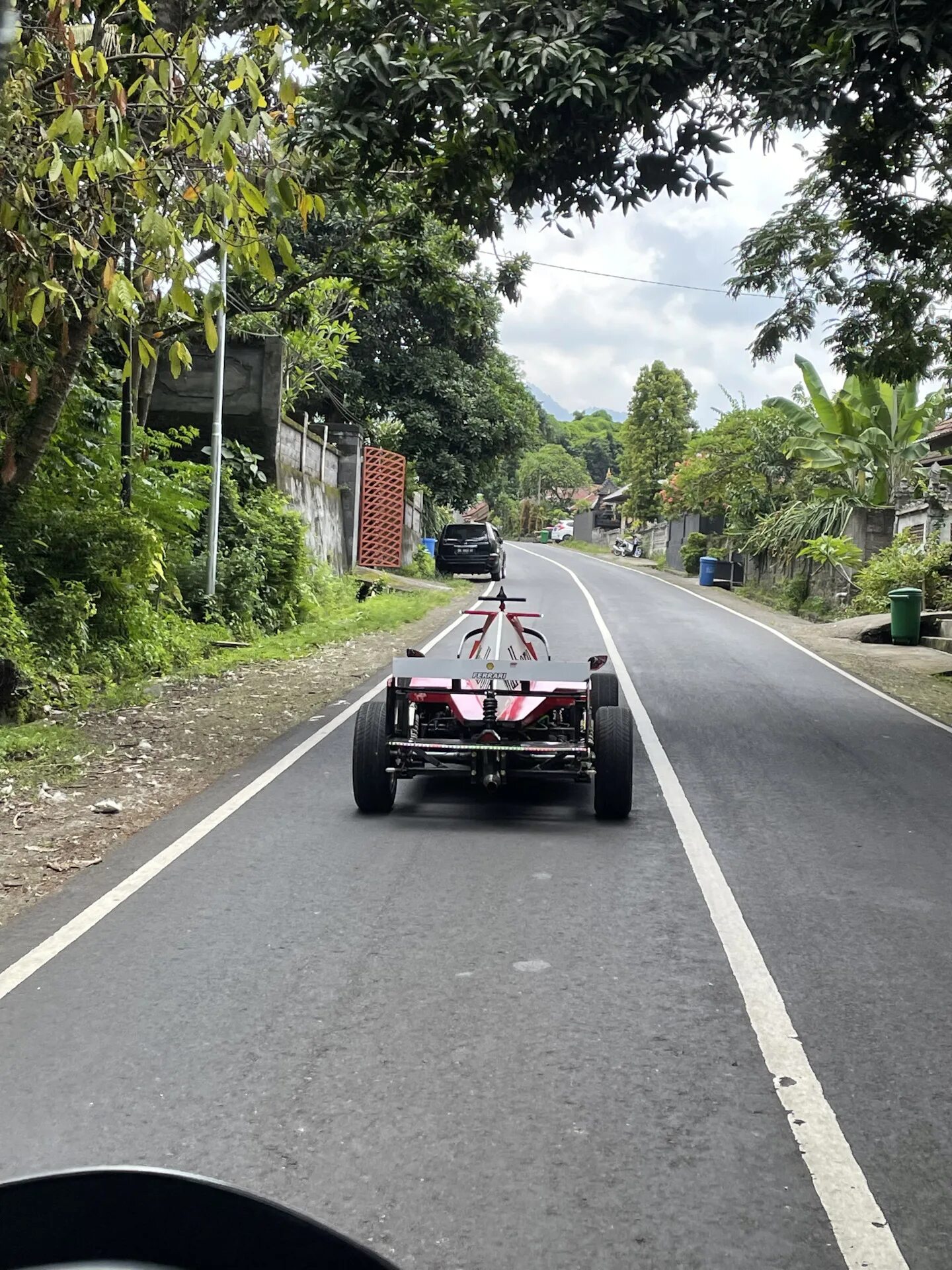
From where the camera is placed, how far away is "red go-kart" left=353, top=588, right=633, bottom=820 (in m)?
7.96

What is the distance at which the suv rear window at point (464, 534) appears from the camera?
3741 centimetres

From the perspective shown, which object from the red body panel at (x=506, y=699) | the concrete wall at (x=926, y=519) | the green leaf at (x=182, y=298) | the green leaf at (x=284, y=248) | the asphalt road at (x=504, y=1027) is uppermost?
the green leaf at (x=284, y=248)

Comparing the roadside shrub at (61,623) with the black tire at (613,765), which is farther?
the roadside shrub at (61,623)

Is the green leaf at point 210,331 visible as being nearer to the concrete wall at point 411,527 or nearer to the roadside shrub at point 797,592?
the roadside shrub at point 797,592

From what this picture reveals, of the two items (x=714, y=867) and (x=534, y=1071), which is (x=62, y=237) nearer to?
(x=714, y=867)

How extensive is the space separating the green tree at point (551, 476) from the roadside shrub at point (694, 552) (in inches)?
2410

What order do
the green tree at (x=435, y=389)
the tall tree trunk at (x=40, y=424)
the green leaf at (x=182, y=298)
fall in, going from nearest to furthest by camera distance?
the green leaf at (x=182, y=298) → the tall tree trunk at (x=40, y=424) → the green tree at (x=435, y=389)

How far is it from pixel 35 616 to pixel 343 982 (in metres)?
8.67

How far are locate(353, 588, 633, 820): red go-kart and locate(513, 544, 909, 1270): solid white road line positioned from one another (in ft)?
3.06

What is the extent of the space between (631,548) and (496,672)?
5750 centimetres

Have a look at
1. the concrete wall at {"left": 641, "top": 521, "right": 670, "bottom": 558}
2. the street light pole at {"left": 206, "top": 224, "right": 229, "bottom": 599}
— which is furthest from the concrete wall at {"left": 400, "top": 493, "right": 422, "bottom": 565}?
the street light pole at {"left": 206, "top": 224, "right": 229, "bottom": 599}

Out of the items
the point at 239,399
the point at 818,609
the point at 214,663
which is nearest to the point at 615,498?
the point at 818,609

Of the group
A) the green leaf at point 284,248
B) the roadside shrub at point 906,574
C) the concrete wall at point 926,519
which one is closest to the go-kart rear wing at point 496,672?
the green leaf at point 284,248

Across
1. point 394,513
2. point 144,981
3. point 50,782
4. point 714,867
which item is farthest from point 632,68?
point 394,513
